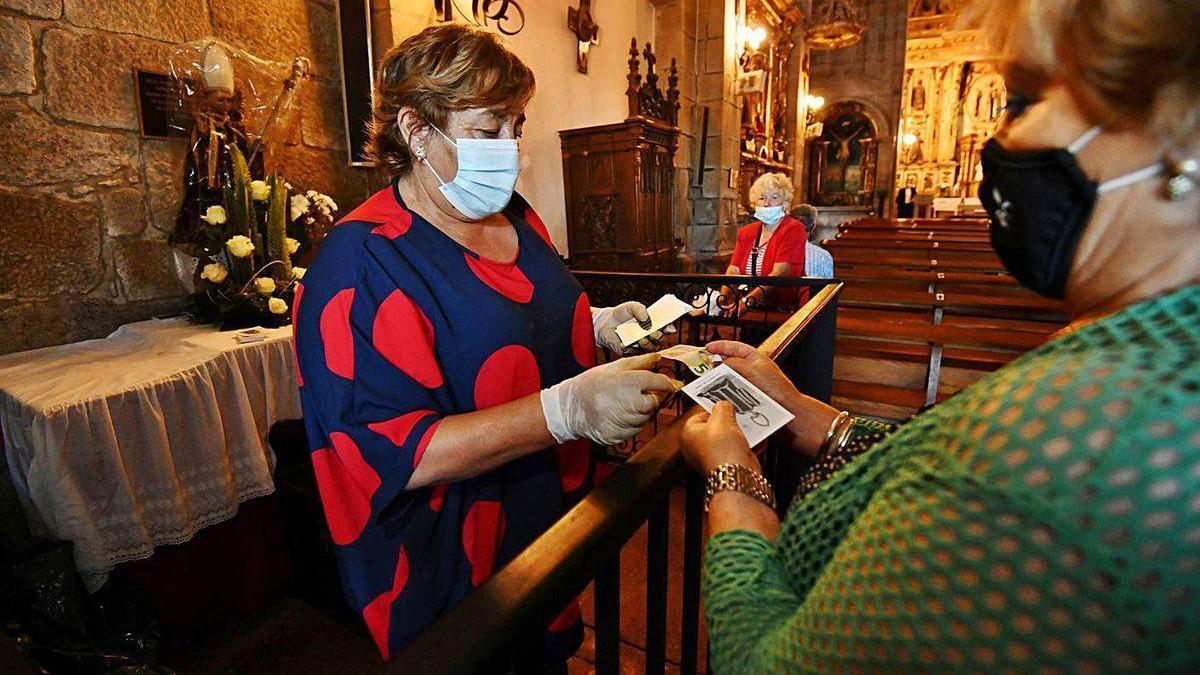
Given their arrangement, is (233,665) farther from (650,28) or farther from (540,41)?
(650,28)

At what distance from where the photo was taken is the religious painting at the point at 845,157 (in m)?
18.4

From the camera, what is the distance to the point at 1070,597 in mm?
384

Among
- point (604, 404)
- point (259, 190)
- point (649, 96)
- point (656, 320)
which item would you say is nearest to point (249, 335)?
point (259, 190)

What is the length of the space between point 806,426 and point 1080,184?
30.3 inches

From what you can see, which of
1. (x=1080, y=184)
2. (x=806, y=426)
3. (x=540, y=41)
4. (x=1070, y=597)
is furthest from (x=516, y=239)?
(x=540, y=41)

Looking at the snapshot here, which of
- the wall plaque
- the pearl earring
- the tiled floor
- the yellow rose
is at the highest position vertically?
the wall plaque

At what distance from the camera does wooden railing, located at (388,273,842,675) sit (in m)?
0.49

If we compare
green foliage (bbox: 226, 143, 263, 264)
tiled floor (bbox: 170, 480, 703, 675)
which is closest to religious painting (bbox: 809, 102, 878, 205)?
tiled floor (bbox: 170, 480, 703, 675)

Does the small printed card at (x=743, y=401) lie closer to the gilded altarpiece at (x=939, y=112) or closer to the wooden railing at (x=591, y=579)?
the wooden railing at (x=591, y=579)

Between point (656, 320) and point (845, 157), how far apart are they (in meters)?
19.7

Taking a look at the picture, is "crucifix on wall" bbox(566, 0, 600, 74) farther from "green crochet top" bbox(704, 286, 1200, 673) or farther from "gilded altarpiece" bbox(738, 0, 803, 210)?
"green crochet top" bbox(704, 286, 1200, 673)

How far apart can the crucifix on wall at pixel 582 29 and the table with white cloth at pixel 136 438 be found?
528 centimetres

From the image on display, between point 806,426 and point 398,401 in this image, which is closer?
point 398,401

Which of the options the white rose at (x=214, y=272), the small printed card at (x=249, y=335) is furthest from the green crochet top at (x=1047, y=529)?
the white rose at (x=214, y=272)
